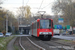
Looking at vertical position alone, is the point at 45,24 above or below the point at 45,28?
above

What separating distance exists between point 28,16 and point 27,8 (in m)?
4.76

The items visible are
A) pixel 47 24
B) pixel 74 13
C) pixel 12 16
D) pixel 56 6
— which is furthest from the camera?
pixel 12 16

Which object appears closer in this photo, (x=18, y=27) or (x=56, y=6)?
(x=56, y=6)

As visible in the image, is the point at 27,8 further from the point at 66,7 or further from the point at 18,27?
the point at 66,7

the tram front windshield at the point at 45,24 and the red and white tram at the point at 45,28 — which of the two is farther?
the tram front windshield at the point at 45,24

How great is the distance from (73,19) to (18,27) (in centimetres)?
4632

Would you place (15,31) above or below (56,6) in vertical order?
below

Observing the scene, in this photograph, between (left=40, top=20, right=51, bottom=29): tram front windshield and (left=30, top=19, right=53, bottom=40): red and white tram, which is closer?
(left=30, top=19, right=53, bottom=40): red and white tram

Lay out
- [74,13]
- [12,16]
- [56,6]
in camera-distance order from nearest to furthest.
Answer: [74,13] → [56,6] → [12,16]

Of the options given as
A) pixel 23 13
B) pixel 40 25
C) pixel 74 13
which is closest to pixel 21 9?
pixel 23 13

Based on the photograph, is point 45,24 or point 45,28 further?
point 45,24

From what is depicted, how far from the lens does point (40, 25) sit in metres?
31.8

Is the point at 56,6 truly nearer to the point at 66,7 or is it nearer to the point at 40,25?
the point at 66,7

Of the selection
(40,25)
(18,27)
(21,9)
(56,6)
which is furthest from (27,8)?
(40,25)
